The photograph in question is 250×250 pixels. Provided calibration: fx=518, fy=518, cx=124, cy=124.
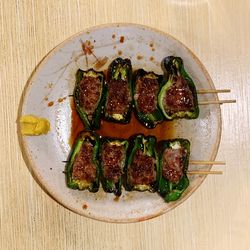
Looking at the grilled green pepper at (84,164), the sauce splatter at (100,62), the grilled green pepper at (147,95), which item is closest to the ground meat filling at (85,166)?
the grilled green pepper at (84,164)

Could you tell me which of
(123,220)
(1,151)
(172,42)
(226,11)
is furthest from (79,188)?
(226,11)

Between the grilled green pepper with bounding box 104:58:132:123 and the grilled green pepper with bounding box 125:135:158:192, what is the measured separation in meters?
0.19

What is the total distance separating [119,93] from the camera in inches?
133

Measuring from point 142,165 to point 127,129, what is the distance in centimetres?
31

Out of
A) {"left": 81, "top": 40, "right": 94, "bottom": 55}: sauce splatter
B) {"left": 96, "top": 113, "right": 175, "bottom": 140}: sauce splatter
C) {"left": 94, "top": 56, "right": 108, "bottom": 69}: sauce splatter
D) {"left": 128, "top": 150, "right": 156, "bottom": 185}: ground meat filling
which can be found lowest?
{"left": 128, "top": 150, "right": 156, "bottom": 185}: ground meat filling

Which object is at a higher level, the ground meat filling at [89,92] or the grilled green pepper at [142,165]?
the ground meat filling at [89,92]

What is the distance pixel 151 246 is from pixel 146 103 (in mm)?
1029

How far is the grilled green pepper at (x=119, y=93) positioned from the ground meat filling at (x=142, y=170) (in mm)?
Answer: 278

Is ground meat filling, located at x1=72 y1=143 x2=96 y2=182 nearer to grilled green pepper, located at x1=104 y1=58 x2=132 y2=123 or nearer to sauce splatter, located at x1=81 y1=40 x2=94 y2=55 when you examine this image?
grilled green pepper, located at x1=104 y1=58 x2=132 y2=123

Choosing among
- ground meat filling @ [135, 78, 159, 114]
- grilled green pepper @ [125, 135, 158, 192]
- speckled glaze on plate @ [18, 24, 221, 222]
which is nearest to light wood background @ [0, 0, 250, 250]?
speckled glaze on plate @ [18, 24, 221, 222]

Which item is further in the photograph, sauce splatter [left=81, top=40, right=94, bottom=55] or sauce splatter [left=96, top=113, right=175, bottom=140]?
sauce splatter [left=96, top=113, right=175, bottom=140]

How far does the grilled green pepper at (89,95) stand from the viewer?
11.1 feet

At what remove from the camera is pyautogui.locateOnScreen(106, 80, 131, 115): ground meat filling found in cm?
338

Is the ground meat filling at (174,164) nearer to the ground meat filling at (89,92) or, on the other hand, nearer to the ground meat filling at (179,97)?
the ground meat filling at (179,97)
